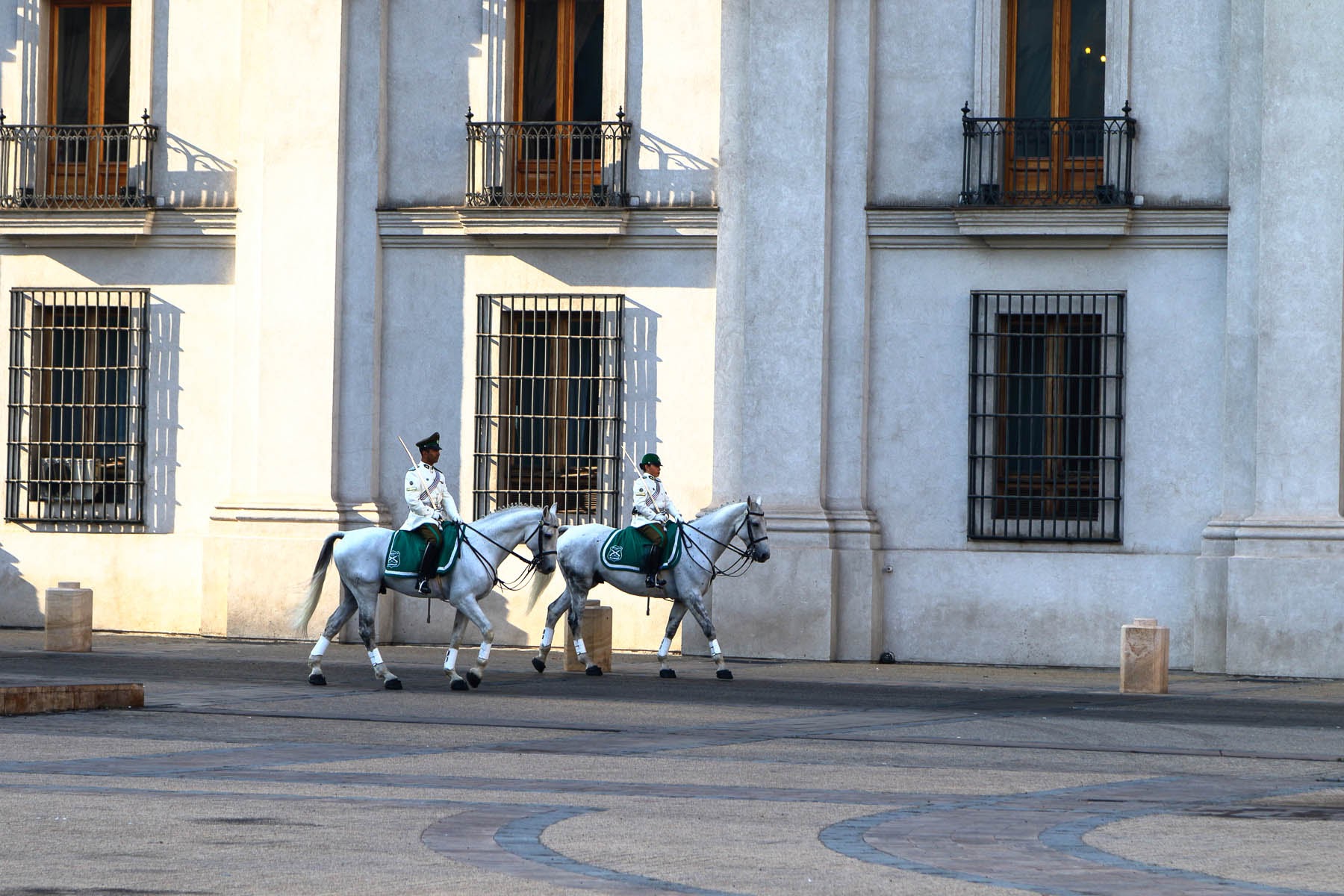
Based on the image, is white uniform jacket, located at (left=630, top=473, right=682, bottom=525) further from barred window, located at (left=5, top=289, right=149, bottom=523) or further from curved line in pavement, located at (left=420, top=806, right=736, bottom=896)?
curved line in pavement, located at (left=420, top=806, right=736, bottom=896)


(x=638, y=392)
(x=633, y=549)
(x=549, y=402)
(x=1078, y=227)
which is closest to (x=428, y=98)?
(x=549, y=402)

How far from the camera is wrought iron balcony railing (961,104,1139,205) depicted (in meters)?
23.5

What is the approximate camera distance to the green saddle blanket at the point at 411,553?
64.9ft

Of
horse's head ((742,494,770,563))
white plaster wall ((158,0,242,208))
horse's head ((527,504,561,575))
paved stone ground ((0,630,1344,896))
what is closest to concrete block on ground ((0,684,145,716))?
paved stone ground ((0,630,1344,896))

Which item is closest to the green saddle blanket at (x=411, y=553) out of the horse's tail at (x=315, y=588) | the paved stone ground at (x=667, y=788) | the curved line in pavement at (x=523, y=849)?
the horse's tail at (x=315, y=588)

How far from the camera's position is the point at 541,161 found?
Result: 25250 millimetres

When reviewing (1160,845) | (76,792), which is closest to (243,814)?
(76,792)

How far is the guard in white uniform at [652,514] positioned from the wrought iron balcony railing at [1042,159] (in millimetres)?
4904

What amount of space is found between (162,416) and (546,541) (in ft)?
26.8

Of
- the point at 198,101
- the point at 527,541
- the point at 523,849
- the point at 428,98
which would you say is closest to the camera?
the point at 523,849

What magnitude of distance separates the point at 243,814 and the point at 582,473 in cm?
1427

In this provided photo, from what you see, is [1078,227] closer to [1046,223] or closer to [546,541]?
[1046,223]

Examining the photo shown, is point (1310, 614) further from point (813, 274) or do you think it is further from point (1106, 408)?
point (813, 274)

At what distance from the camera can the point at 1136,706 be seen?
741 inches
